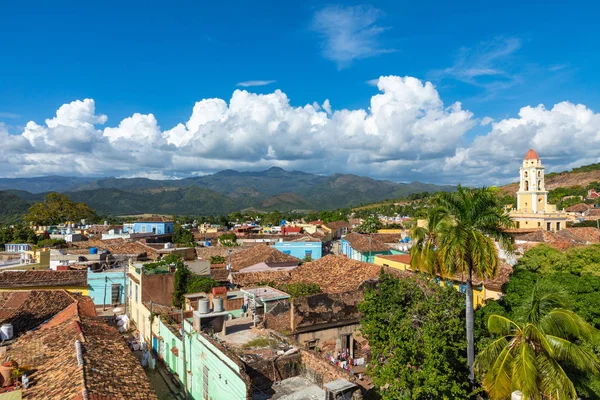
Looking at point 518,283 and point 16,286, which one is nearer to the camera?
Result: point 518,283

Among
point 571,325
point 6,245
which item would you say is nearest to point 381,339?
point 571,325

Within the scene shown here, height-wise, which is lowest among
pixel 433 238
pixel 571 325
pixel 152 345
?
pixel 152 345

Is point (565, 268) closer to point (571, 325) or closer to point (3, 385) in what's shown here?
point (571, 325)

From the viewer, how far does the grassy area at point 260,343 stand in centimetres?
1284

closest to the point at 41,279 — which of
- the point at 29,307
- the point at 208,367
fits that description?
the point at 29,307

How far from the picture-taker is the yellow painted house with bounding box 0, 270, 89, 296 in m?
22.5

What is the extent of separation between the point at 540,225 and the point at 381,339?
1499 inches

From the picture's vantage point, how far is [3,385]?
9.71 meters

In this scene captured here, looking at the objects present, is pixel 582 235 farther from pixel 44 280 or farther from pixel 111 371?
pixel 44 280

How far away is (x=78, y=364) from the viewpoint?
393 inches

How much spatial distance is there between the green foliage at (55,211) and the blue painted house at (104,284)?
70.3 metres

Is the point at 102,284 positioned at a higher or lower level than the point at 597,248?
lower

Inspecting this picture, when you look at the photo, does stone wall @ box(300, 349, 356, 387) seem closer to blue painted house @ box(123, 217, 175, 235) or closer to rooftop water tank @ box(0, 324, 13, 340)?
rooftop water tank @ box(0, 324, 13, 340)

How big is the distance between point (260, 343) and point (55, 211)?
88641 millimetres
